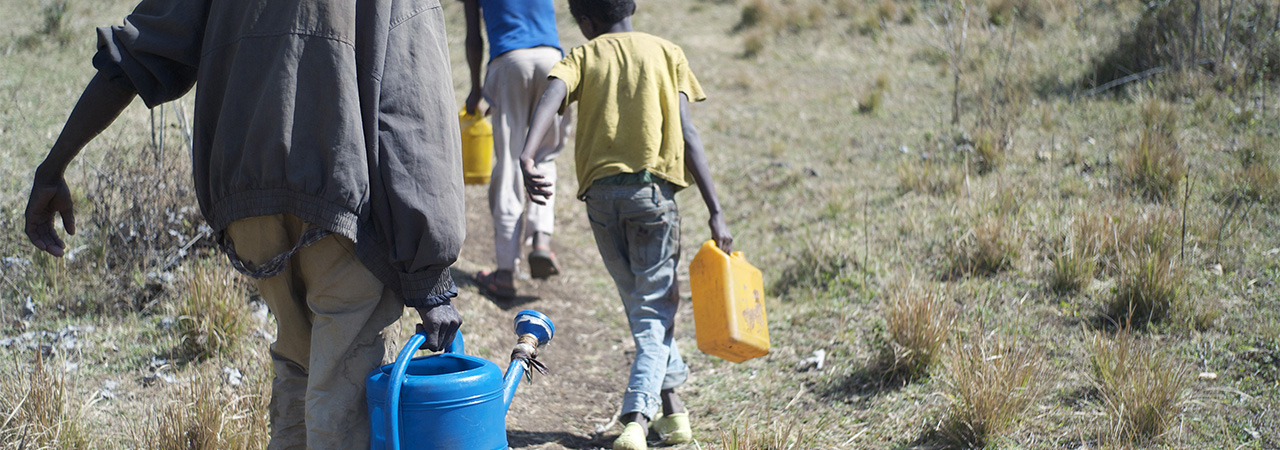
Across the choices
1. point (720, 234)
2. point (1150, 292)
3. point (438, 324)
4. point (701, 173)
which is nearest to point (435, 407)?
point (438, 324)

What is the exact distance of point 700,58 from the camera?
11.1 m

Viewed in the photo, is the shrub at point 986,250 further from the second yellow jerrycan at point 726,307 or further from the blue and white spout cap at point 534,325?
the blue and white spout cap at point 534,325

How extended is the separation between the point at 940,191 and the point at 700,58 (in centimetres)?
597

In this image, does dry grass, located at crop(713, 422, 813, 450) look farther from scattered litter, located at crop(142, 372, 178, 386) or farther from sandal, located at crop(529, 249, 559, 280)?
scattered litter, located at crop(142, 372, 178, 386)

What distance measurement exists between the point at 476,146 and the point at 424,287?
3.17m

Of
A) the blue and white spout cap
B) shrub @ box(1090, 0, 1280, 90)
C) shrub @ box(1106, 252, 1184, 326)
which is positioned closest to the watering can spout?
the blue and white spout cap

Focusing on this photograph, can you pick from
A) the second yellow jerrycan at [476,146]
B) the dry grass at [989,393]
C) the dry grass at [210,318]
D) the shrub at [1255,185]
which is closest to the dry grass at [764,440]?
the dry grass at [989,393]

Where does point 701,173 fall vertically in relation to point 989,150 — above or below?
above

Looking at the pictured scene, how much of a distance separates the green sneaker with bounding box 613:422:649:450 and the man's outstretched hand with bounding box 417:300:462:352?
107 cm

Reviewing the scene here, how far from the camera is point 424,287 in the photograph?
75.8 inches

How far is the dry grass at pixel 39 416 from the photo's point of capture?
101 inches

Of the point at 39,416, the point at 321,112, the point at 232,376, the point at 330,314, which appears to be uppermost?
the point at 321,112

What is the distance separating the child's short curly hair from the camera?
3.38 meters

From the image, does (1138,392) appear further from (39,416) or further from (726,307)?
(39,416)
